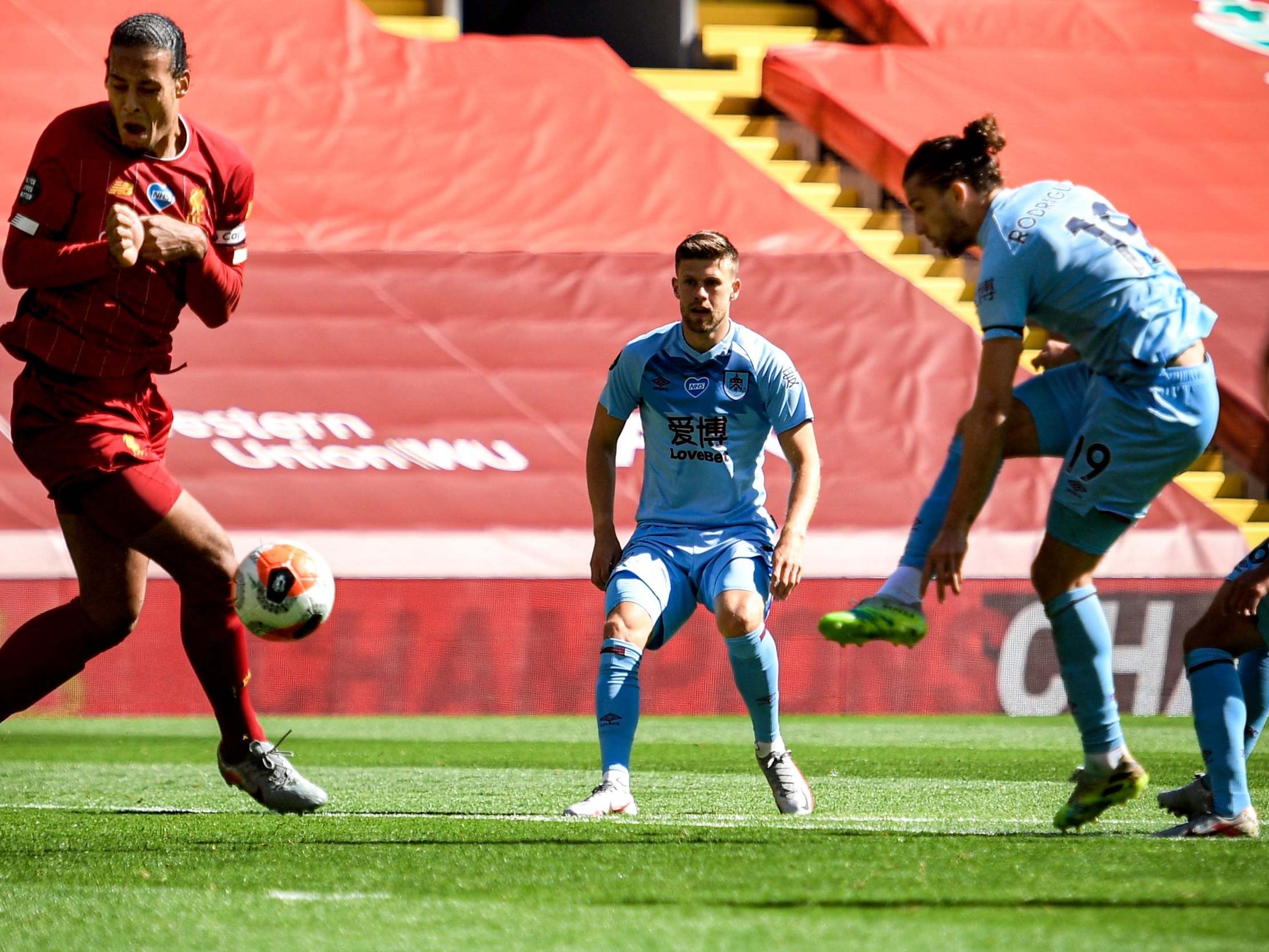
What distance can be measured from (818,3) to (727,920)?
14.5 meters

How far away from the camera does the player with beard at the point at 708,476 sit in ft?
16.6

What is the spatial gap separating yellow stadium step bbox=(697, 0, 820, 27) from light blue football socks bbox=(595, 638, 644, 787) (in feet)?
40.6

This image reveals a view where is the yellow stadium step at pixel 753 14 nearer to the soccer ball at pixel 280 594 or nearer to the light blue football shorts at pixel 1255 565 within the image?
the soccer ball at pixel 280 594

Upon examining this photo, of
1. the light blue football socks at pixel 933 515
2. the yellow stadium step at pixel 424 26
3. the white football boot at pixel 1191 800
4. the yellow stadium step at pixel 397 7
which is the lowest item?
the white football boot at pixel 1191 800

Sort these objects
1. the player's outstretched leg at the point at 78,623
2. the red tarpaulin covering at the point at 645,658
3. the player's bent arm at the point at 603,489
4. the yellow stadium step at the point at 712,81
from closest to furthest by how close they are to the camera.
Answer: the player's outstretched leg at the point at 78,623 → the player's bent arm at the point at 603,489 → the red tarpaulin covering at the point at 645,658 → the yellow stadium step at the point at 712,81

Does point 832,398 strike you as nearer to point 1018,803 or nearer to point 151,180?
point 1018,803

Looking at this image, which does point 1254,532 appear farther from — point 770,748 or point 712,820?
point 712,820

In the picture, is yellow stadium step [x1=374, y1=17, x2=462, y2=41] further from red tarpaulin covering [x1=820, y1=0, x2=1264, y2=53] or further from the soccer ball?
the soccer ball

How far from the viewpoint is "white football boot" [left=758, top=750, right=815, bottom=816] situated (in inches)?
199

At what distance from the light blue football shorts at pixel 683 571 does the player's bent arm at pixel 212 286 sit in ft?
4.50

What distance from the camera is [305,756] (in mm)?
7617

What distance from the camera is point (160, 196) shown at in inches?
180

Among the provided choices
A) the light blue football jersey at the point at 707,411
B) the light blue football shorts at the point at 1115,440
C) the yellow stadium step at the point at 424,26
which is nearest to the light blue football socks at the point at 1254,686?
the light blue football shorts at the point at 1115,440

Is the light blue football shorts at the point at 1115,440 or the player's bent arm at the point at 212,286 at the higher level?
the player's bent arm at the point at 212,286
